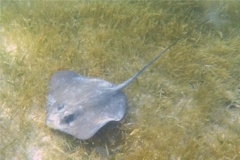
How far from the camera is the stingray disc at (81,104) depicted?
3225 millimetres

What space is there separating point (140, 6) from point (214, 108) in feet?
7.57

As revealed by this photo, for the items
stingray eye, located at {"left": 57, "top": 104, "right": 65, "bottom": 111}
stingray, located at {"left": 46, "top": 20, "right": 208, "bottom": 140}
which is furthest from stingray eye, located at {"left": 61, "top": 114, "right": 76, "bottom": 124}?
stingray eye, located at {"left": 57, "top": 104, "right": 65, "bottom": 111}

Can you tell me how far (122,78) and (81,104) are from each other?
3.03 feet

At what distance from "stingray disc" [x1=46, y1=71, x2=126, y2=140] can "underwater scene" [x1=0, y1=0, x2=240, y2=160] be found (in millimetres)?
14

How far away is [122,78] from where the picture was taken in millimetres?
4086

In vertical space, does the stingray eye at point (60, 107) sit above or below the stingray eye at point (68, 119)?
above

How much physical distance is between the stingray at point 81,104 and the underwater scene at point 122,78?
0.05 feet

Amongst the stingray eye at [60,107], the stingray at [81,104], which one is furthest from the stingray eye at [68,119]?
the stingray eye at [60,107]

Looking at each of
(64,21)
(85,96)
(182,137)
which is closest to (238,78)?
(182,137)

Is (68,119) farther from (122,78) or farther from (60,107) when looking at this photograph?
(122,78)

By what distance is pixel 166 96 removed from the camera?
400cm

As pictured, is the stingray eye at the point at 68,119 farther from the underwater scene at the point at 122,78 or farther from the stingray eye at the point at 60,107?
the stingray eye at the point at 60,107

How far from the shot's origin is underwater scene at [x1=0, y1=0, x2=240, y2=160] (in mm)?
3359

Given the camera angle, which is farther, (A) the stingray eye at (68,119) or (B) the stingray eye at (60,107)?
(B) the stingray eye at (60,107)
